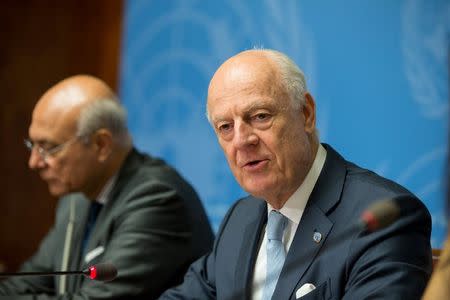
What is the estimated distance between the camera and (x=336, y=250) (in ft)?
7.33

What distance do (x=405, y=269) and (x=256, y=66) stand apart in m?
0.83

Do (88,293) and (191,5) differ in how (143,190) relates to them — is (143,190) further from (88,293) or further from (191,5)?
(191,5)

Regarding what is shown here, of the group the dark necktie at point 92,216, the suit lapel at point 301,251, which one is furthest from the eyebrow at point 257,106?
the dark necktie at point 92,216

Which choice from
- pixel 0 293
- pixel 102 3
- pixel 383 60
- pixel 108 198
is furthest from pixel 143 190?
pixel 102 3

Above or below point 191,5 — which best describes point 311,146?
below

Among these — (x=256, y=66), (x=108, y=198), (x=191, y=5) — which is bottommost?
(x=108, y=198)

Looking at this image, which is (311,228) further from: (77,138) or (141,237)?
(77,138)

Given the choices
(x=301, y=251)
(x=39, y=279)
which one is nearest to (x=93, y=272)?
(x=301, y=251)

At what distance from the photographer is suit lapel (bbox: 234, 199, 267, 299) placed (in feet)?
8.20

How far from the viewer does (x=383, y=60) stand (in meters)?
3.64

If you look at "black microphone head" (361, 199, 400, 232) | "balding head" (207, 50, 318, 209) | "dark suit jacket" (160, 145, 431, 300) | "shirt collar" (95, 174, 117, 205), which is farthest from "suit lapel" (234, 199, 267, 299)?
"shirt collar" (95, 174, 117, 205)

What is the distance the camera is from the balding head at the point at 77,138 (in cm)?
358

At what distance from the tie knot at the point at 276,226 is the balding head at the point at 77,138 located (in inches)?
51.7

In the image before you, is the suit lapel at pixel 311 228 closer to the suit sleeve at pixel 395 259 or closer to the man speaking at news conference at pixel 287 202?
the man speaking at news conference at pixel 287 202
